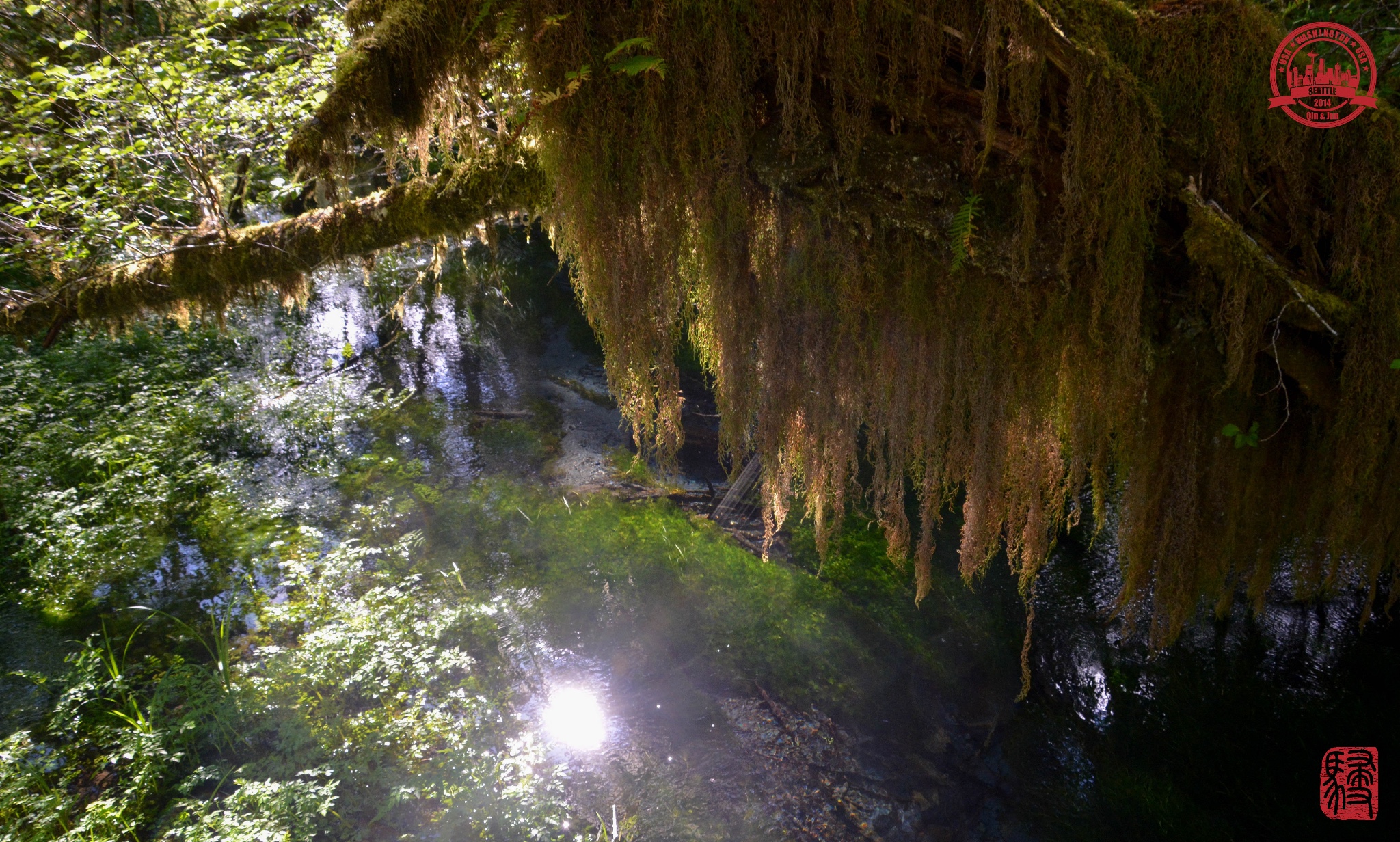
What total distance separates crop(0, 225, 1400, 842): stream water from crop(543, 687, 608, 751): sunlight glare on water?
0.05ft

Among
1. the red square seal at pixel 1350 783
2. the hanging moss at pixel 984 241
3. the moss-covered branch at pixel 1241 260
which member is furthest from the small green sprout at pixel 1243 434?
the red square seal at pixel 1350 783

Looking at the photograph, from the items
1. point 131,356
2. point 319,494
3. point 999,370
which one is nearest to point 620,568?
point 319,494

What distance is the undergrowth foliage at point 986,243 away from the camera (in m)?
2.22

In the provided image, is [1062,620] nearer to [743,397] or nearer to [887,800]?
[887,800]

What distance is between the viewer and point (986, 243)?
2479 mm

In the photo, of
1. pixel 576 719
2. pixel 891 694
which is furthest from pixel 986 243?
pixel 576 719

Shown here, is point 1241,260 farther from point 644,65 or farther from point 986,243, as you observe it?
point 644,65

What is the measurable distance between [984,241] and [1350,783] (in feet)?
11.7

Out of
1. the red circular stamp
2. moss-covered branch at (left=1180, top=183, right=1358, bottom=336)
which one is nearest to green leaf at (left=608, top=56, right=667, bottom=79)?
moss-covered branch at (left=1180, top=183, right=1358, bottom=336)

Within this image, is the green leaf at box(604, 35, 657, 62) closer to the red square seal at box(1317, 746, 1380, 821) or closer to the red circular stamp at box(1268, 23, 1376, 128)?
the red circular stamp at box(1268, 23, 1376, 128)

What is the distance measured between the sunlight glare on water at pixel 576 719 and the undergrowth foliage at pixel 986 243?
2121 mm

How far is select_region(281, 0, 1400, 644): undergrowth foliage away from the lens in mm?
2221

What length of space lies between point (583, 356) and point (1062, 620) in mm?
5839

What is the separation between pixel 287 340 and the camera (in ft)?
27.7
